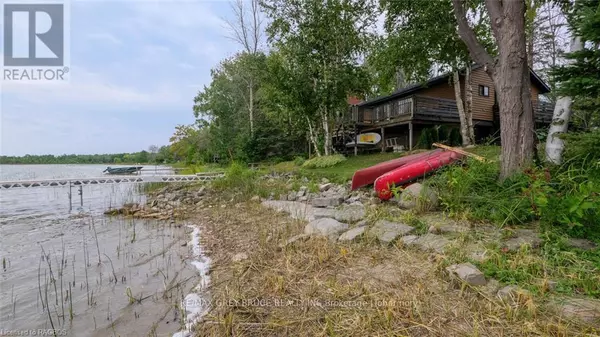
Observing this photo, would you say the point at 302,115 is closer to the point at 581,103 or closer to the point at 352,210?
the point at 352,210

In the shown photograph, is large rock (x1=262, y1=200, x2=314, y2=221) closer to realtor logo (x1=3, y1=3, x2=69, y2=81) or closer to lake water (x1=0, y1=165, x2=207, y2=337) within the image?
lake water (x1=0, y1=165, x2=207, y2=337)

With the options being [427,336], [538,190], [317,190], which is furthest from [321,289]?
[317,190]

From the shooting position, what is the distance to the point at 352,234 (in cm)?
342

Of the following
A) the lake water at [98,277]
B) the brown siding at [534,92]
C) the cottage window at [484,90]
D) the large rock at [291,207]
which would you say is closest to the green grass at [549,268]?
the lake water at [98,277]

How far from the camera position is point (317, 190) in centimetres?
758

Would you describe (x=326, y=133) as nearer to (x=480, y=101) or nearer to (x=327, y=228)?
(x=480, y=101)

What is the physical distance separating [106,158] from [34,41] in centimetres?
6775

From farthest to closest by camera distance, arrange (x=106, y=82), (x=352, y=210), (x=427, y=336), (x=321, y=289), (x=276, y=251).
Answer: (x=106, y=82)
(x=352, y=210)
(x=276, y=251)
(x=321, y=289)
(x=427, y=336)

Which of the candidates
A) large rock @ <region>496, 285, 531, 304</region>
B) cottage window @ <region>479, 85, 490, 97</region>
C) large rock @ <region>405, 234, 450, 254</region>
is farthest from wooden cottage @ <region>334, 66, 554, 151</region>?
large rock @ <region>496, 285, 531, 304</region>

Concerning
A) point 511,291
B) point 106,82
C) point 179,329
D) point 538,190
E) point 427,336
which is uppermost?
point 106,82

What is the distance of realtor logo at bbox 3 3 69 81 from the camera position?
14.1 feet

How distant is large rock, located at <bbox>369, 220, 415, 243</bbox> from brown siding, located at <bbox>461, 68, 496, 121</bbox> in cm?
1509

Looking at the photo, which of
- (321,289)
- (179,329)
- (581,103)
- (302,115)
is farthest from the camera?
(302,115)

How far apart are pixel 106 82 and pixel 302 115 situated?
26.9 feet
